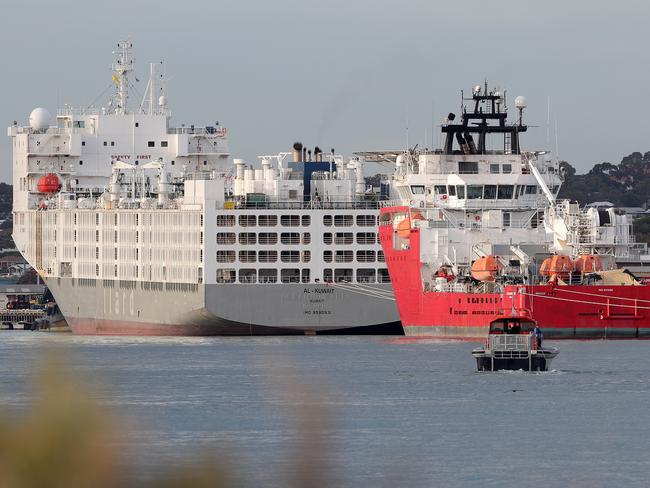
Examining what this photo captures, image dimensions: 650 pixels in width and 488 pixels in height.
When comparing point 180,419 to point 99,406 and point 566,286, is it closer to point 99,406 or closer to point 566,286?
point 566,286

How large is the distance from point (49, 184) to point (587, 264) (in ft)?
119

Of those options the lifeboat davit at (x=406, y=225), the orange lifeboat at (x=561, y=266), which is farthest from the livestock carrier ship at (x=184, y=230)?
the orange lifeboat at (x=561, y=266)

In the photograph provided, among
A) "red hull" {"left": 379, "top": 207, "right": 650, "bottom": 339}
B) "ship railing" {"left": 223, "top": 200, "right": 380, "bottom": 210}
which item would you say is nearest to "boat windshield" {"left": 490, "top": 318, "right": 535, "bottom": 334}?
"red hull" {"left": 379, "top": 207, "right": 650, "bottom": 339}

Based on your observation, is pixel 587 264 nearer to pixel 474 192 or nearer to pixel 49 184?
pixel 474 192

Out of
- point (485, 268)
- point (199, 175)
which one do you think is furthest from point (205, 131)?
point (485, 268)

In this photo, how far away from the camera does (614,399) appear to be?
147ft

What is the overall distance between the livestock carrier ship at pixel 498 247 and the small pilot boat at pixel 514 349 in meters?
9.85

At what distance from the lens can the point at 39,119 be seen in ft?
308

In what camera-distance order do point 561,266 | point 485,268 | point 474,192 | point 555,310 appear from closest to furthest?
point 555,310, point 561,266, point 485,268, point 474,192

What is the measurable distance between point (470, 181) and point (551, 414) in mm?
33256

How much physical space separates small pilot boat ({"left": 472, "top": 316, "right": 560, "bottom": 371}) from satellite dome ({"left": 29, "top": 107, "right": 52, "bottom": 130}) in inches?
1839

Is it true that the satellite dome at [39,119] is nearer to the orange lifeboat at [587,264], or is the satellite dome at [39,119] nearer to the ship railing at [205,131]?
the ship railing at [205,131]

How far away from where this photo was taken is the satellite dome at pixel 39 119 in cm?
9381

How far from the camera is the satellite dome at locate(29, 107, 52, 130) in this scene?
308 feet
